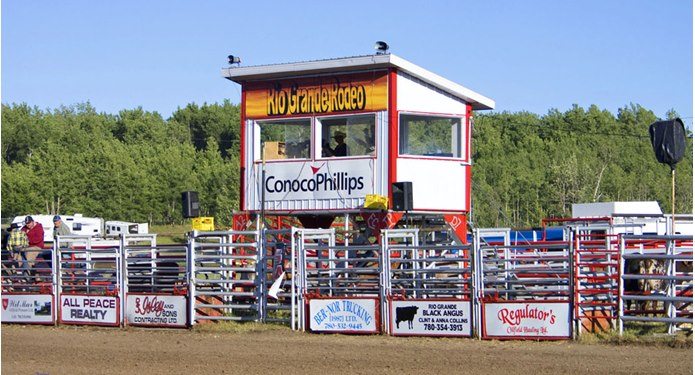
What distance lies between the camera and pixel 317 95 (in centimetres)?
2173

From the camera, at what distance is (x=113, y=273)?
2069cm

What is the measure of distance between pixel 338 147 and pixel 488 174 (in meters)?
44.3

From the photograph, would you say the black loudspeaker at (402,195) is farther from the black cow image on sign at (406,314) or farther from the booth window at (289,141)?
the black cow image on sign at (406,314)

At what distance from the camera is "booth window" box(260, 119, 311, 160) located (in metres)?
22.2

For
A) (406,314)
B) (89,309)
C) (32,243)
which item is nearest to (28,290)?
(32,243)

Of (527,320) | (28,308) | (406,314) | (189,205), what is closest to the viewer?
(527,320)

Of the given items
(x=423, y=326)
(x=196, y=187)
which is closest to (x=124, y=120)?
(x=196, y=187)

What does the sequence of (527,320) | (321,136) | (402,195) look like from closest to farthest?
1. (527,320)
2. (402,195)
3. (321,136)

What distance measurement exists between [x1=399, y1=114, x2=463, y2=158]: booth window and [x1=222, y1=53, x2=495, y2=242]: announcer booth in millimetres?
21

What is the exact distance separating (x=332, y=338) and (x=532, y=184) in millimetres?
46647

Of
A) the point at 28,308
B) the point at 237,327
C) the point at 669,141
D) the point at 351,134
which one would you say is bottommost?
the point at 237,327

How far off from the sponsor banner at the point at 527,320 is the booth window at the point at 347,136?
243 inches

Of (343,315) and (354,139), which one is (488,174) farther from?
(343,315)

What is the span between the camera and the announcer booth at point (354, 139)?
69.2 feet
